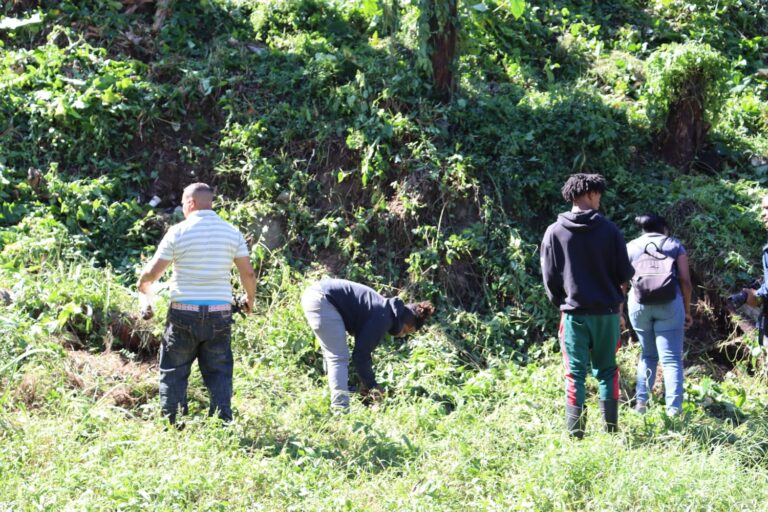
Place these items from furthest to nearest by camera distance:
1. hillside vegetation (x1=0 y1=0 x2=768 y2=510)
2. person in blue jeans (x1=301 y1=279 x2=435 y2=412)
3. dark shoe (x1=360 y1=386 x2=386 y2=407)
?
1. dark shoe (x1=360 y1=386 x2=386 y2=407)
2. person in blue jeans (x1=301 y1=279 x2=435 y2=412)
3. hillside vegetation (x1=0 y1=0 x2=768 y2=510)

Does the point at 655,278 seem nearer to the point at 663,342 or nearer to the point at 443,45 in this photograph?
the point at 663,342

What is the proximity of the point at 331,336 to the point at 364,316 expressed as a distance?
0.93 feet

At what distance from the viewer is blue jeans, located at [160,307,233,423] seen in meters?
5.70

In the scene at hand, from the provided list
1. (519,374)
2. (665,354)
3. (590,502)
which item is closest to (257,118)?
(519,374)

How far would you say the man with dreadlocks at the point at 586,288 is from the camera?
5.83 meters

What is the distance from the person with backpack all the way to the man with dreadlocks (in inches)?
27.6

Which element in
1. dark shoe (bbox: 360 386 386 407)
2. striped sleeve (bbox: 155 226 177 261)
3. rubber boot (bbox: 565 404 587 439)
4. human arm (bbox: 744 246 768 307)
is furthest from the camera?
dark shoe (bbox: 360 386 386 407)

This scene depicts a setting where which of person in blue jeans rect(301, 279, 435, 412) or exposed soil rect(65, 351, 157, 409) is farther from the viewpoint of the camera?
person in blue jeans rect(301, 279, 435, 412)

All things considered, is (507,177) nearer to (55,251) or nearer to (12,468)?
(55,251)

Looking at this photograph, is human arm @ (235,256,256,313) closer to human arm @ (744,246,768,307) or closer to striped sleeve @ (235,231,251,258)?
striped sleeve @ (235,231,251,258)

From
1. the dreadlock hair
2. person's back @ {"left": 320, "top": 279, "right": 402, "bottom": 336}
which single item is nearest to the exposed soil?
person's back @ {"left": 320, "top": 279, "right": 402, "bottom": 336}

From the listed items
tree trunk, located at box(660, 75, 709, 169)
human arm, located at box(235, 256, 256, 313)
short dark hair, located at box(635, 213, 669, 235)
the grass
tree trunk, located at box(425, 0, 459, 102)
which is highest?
tree trunk, located at box(425, 0, 459, 102)

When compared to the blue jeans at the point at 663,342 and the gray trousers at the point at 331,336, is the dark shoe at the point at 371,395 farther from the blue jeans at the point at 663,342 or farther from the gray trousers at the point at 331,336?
the blue jeans at the point at 663,342

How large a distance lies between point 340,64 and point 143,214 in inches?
101
